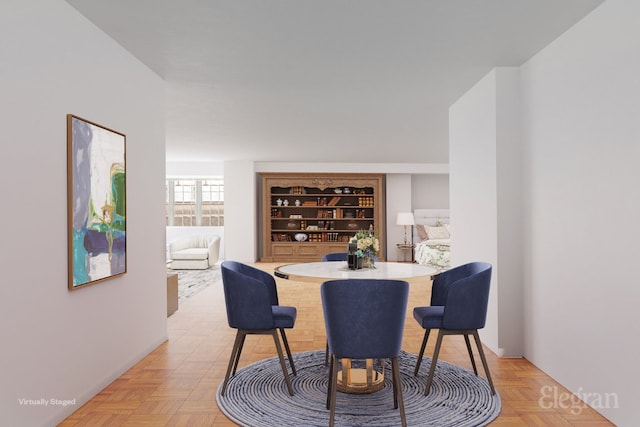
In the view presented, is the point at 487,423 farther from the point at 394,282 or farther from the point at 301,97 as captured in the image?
the point at 301,97

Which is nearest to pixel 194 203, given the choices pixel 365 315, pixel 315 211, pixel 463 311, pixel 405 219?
pixel 315 211

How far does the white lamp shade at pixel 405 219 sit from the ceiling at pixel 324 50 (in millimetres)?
4725

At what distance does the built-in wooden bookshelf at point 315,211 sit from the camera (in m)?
10.7

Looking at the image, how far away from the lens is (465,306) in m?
2.85

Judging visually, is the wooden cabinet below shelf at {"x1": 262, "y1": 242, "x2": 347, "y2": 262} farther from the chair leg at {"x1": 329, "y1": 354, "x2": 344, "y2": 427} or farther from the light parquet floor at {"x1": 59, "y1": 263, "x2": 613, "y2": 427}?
the chair leg at {"x1": 329, "y1": 354, "x2": 344, "y2": 427}

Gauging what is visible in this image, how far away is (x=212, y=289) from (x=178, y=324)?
7.25ft

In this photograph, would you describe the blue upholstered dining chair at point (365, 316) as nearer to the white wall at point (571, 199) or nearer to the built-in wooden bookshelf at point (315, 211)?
the white wall at point (571, 199)

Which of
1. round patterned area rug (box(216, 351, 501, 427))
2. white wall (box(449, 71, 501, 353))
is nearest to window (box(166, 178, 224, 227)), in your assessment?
white wall (box(449, 71, 501, 353))

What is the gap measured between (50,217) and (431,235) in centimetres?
912

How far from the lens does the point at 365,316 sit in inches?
95.4

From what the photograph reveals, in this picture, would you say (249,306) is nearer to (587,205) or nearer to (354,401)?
(354,401)

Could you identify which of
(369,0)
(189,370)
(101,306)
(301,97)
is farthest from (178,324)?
(369,0)

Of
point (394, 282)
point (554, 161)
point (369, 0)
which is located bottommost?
point (394, 282)

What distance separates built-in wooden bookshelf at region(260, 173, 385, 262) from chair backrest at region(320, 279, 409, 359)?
8.03 m
